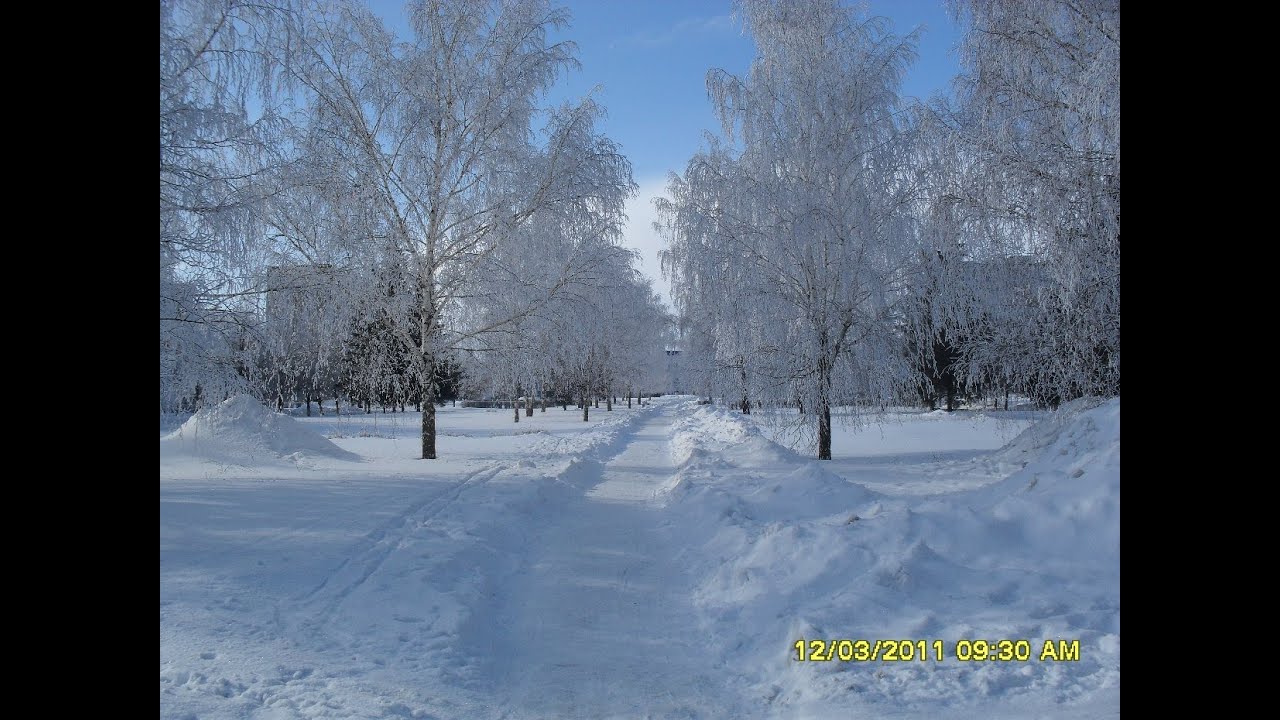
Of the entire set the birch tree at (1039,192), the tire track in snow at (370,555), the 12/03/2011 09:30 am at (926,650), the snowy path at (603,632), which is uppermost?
the birch tree at (1039,192)

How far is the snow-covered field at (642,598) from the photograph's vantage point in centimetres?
311

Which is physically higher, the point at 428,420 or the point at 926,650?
the point at 428,420

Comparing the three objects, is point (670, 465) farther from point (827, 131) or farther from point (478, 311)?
point (827, 131)

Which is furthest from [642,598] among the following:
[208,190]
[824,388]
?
[824,388]

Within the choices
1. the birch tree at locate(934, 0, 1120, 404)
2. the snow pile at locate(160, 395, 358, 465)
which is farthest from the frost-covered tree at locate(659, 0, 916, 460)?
the snow pile at locate(160, 395, 358, 465)

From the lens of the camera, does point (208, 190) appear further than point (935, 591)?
Yes

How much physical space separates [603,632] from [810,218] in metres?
9.55

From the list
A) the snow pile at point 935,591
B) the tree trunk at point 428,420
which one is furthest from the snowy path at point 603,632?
the tree trunk at point 428,420

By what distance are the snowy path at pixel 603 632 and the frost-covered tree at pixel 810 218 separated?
643cm

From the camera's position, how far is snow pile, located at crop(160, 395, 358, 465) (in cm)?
983

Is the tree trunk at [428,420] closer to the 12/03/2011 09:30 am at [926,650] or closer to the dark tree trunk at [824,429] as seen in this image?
the dark tree trunk at [824,429]

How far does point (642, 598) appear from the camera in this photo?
475 centimetres

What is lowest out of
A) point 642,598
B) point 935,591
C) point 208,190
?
point 642,598

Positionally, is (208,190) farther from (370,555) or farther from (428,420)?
(428,420)
